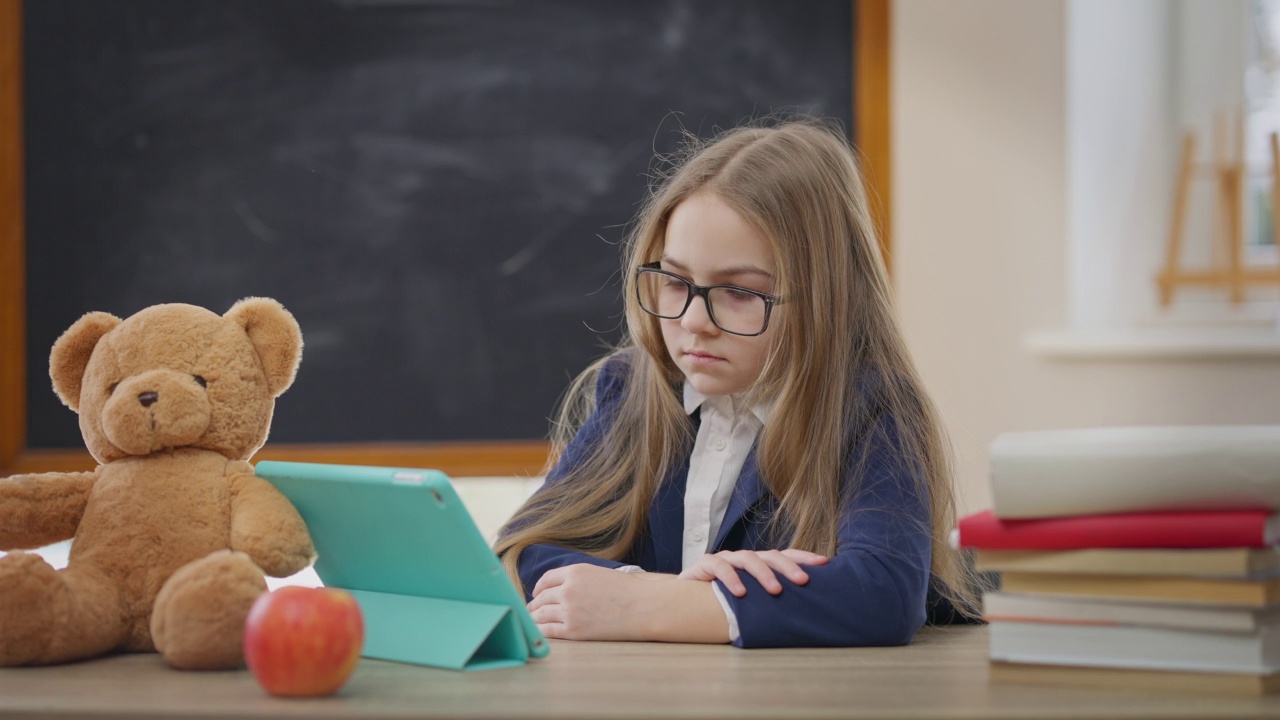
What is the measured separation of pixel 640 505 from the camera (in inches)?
51.2

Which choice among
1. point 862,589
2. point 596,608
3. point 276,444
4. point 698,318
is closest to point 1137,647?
point 862,589

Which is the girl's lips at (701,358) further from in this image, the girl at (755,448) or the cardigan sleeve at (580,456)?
the cardigan sleeve at (580,456)

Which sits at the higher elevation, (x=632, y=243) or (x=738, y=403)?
(x=632, y=243)

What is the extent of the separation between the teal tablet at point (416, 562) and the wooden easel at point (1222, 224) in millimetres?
2406

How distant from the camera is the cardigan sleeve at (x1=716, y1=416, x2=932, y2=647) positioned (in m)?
0.93

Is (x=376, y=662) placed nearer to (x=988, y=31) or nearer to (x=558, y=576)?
(x=558, y=576)

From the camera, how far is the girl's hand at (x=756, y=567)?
96cm

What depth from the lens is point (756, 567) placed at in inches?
38.8

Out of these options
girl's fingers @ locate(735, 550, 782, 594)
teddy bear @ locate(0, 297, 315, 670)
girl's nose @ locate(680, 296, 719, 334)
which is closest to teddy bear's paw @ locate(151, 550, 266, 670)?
teddy bear @ locate(0, 297, 315, 670)

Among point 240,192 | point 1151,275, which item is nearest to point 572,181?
point 240,192

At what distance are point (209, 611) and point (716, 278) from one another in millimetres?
598

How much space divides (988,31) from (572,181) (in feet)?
3.04

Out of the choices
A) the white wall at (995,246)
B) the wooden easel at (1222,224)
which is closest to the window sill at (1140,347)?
the white wall at (995,246)

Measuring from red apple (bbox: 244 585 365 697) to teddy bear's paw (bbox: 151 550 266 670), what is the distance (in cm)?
6
